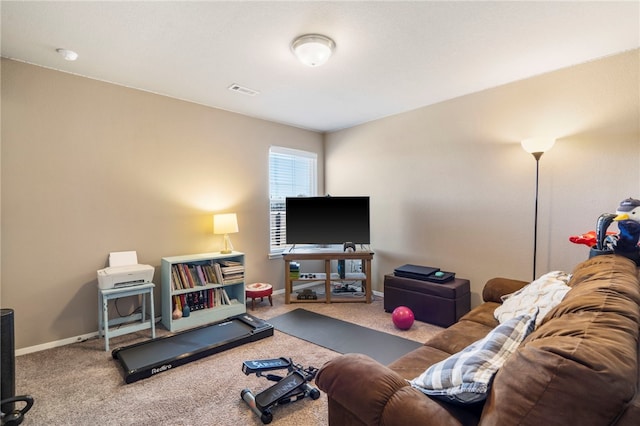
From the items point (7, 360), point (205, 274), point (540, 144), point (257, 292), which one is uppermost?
point (540, 144)

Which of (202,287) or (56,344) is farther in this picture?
(202,287)

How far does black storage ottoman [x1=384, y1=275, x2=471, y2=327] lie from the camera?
3.04 metres

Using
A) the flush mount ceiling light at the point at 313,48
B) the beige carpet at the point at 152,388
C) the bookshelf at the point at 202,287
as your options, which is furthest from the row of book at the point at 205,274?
the flush mount ceiling light at the point at 313,48

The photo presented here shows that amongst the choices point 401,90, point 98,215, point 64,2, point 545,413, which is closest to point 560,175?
point 401,90

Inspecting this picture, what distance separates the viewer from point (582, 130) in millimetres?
2666

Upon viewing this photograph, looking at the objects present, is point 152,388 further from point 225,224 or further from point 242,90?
point 242,90

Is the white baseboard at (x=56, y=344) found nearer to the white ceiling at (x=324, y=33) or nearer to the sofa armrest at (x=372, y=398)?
the white ceiling at (x=324, y=33)

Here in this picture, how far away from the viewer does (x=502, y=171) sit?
315cm

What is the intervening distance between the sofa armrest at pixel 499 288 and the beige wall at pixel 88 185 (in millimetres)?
3028

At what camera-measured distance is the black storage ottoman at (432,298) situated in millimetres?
3043

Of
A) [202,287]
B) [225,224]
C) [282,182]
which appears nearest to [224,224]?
[225,224]

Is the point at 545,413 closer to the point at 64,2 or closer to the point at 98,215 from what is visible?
the point at 64,2

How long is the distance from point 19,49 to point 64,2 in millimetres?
971

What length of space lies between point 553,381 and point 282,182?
4.11 meters
